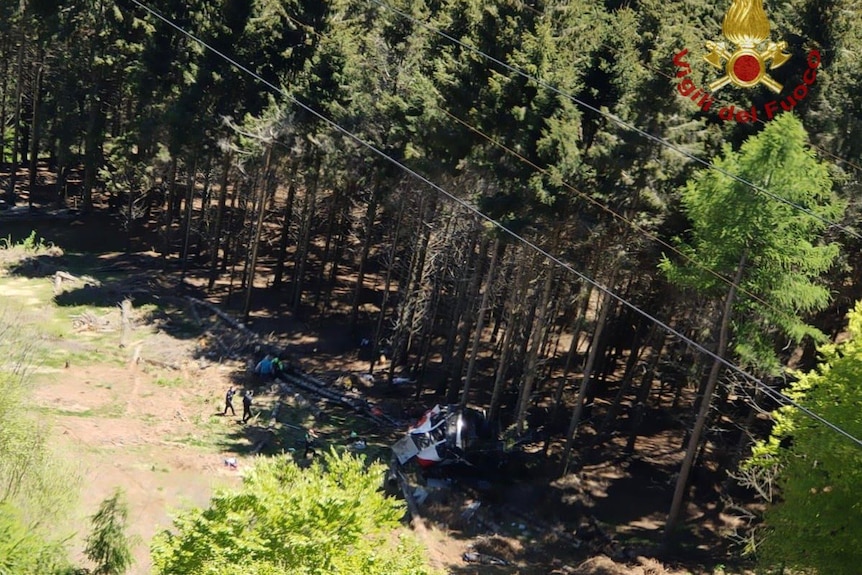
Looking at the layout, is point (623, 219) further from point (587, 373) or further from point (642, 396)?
point (642, 396)

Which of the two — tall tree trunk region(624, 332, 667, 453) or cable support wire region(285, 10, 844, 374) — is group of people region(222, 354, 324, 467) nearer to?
tall tree trunk region(624, 332, 667, 453)

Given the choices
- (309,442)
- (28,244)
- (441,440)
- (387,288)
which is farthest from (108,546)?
(28,244)

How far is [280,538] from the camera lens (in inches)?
465

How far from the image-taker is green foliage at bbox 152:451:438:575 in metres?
11.6

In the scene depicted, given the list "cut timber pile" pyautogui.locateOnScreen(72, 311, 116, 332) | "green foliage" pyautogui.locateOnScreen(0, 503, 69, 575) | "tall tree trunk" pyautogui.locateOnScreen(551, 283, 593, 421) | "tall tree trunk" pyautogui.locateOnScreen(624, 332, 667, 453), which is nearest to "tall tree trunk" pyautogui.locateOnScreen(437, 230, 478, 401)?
"tall tree trunk" pyautogui.locateOnScreen(551, 283, 593, 421)

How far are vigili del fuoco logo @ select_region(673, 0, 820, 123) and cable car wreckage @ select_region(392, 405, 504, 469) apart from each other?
39.0 feet

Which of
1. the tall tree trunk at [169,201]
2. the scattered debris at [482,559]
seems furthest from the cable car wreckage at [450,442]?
the tall tree trunk at [169,201]

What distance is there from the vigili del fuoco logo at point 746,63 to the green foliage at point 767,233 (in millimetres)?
2818

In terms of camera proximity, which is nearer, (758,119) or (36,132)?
(758,119)

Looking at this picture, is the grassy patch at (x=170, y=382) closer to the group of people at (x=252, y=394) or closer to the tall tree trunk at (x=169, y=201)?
the group of people at (x=252, y=394)

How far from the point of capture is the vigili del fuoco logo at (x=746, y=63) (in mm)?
20688

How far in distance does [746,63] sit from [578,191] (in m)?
5.61

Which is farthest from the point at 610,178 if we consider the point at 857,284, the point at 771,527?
the point at 771,527

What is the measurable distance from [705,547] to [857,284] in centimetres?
886
